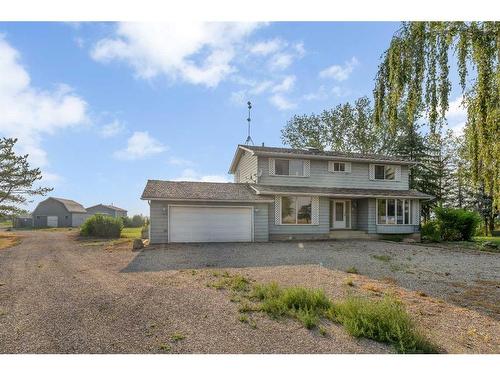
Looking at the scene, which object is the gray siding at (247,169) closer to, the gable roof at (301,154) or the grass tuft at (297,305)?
the gable roof at (301,154)

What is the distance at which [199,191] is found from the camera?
17.9m

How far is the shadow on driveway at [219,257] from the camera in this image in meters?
10.5

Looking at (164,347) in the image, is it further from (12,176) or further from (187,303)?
(12,176)

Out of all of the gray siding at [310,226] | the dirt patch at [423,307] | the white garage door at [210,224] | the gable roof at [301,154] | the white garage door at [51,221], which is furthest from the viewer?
the white garage door at [51,221]

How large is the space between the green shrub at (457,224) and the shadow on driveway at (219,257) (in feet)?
34.3

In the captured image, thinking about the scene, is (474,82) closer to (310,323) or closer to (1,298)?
(310,323)

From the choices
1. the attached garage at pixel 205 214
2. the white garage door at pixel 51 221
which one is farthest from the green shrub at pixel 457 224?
the white garage door at pixel 51 221

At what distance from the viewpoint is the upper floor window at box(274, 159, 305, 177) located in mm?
19777

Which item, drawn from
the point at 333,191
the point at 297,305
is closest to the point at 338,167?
the point at 333,191

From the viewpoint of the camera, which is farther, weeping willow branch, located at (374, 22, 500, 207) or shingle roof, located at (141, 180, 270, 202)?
shingle roof, located at (141, 180, 270, 202)

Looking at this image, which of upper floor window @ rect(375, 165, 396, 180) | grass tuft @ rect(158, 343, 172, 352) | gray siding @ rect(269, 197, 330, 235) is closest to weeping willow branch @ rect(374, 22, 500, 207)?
grass tuft @ rect(158, 343, 172, 352)

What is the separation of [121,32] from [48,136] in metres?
5.97

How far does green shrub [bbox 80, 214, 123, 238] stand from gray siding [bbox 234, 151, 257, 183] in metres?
9.83

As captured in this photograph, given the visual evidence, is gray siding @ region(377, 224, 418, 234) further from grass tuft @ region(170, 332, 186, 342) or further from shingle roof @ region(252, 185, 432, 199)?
grass tuft @ region(170, 332, 186, 342)
